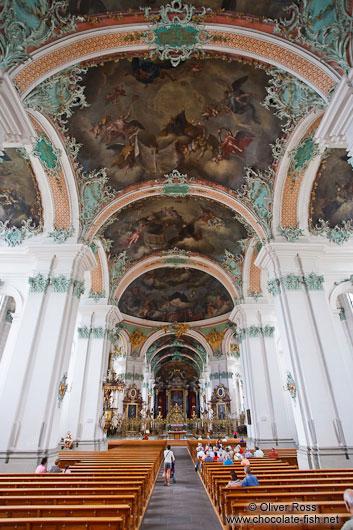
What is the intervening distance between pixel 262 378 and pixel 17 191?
14.0 meters

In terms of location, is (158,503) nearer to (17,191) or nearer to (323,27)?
(17,191)

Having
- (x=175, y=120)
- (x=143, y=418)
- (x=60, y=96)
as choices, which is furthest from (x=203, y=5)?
(x=143, y=418)

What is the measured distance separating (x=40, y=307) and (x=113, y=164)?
608 centimetres

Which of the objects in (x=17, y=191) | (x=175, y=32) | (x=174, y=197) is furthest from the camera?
(x=174, y=197)

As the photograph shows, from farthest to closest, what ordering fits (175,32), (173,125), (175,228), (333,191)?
(175,228)
(333,191)
(173,125)
(175,32)

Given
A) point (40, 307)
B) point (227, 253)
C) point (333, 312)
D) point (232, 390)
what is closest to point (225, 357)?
point (232, 390)

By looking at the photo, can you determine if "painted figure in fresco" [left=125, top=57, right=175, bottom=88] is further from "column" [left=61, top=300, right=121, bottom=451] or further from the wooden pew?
"column" [left=61, top=300, right=121, bottom=451]

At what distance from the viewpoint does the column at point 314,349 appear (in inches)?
347

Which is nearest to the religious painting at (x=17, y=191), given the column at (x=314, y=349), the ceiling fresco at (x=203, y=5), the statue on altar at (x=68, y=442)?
the ceiling fresco at (x=203, y=5)

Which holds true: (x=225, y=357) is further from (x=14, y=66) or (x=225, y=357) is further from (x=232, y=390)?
(x=14, y=66)

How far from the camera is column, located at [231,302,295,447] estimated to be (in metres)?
14.4

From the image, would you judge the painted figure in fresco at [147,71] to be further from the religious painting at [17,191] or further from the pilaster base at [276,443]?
the pilaster base at [276,443]

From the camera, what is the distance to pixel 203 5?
7605 millimetres

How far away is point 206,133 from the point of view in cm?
1149
